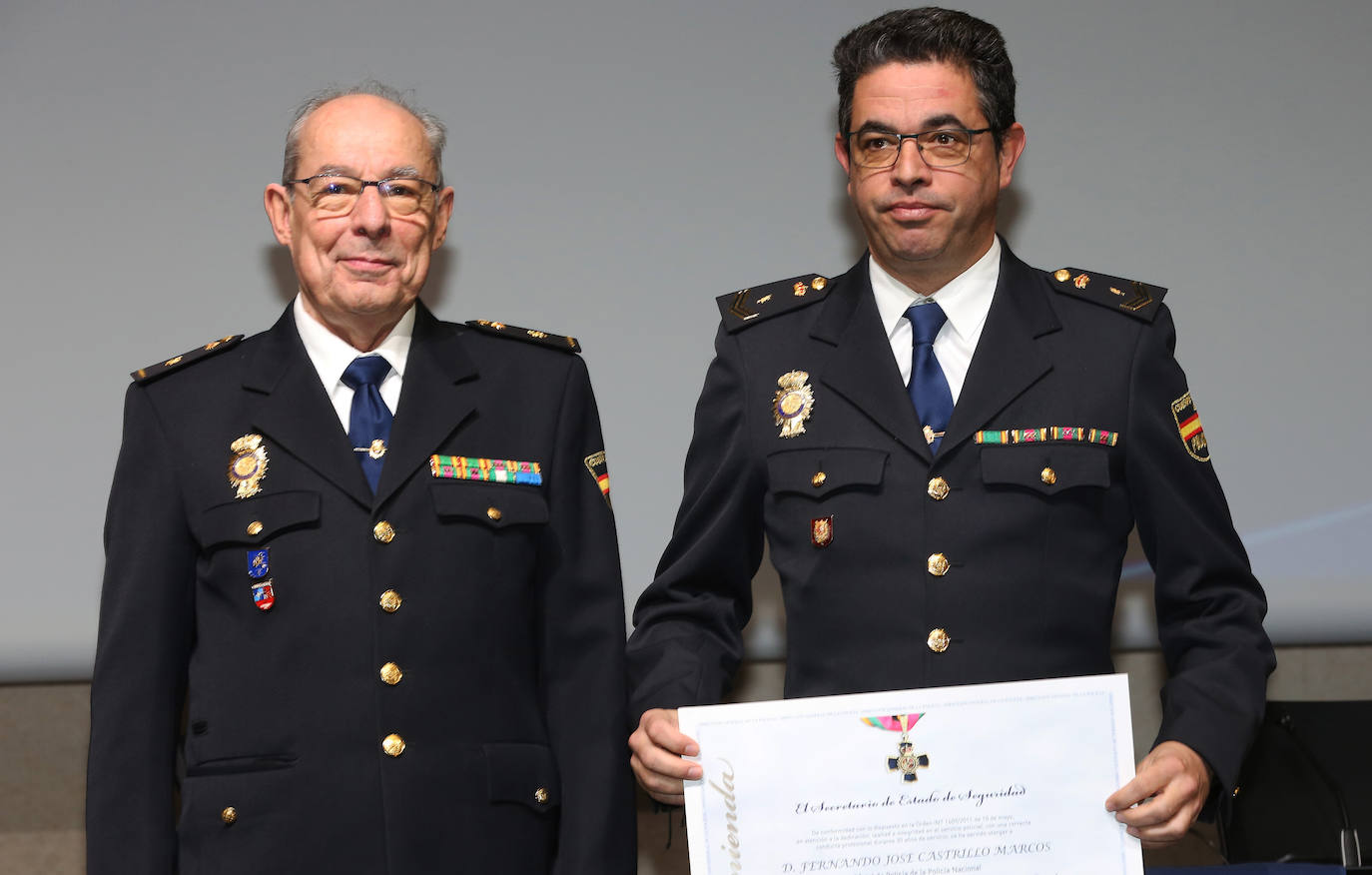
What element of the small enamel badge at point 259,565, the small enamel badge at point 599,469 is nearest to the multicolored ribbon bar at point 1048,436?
the small enamel badge at point 599,469

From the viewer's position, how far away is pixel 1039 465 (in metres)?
2.22

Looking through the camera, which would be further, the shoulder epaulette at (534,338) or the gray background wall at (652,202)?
the gray background wall at (652,202)

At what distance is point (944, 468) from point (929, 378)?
0.52 ft

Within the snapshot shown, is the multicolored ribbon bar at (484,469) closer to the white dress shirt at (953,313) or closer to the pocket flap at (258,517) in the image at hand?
the pocket flap at (258,517)

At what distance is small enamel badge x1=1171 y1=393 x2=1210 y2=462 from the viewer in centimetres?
230

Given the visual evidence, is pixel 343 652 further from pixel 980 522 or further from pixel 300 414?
pixel 980 522

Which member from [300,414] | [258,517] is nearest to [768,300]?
[300,414]

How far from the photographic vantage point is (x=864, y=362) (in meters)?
2.33

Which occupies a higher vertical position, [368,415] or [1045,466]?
[368,415]

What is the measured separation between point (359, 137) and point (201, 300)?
2.44 ft

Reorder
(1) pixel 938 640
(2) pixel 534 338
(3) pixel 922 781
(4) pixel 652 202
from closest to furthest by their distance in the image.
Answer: (3) pixel 922 781
(1) pixel 938 640
(2) pixel 534 338
(4) pixel 652 202

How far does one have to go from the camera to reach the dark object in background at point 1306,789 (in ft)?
8.55

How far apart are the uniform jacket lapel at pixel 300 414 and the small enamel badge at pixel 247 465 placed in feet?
0.10

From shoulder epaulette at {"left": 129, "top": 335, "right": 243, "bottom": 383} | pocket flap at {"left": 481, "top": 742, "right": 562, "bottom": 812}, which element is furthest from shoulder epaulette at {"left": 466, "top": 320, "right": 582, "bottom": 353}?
pocket flap at {"left": 481, "top": 742, "right": 562, "bottom": 812}
